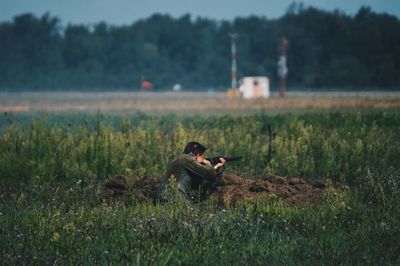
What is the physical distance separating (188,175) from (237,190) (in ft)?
4.47

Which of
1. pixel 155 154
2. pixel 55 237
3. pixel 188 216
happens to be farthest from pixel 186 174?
pixel 155 154

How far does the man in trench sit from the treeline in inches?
3421

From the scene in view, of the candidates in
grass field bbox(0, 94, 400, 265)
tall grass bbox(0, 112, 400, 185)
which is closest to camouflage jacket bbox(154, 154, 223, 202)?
grass field bbox(0, 94, 400, 265)

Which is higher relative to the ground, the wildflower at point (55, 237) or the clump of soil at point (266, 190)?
the wildflower at point (55, 237)

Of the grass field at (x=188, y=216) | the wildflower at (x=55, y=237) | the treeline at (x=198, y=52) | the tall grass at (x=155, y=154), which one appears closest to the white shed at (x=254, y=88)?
the treeline at (x=198, y=52)

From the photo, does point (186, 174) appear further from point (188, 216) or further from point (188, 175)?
point (188, 216)

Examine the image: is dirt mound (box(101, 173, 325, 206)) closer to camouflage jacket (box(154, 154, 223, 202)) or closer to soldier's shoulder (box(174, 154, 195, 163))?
camouflage jacket (box(154, 154, 223, 202))

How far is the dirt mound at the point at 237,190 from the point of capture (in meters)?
15.8

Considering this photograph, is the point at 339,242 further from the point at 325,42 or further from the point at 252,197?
the point at 325,42

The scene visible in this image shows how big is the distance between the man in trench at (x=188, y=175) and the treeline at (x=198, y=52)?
86899mm

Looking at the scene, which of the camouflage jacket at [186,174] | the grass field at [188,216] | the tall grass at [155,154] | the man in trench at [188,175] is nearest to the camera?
the grass field at [188,216]

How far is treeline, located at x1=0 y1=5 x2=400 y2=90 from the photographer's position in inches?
4350

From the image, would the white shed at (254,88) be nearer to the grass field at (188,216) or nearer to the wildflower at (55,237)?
the grass field at (188,216)

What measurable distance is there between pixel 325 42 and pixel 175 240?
109 metres
